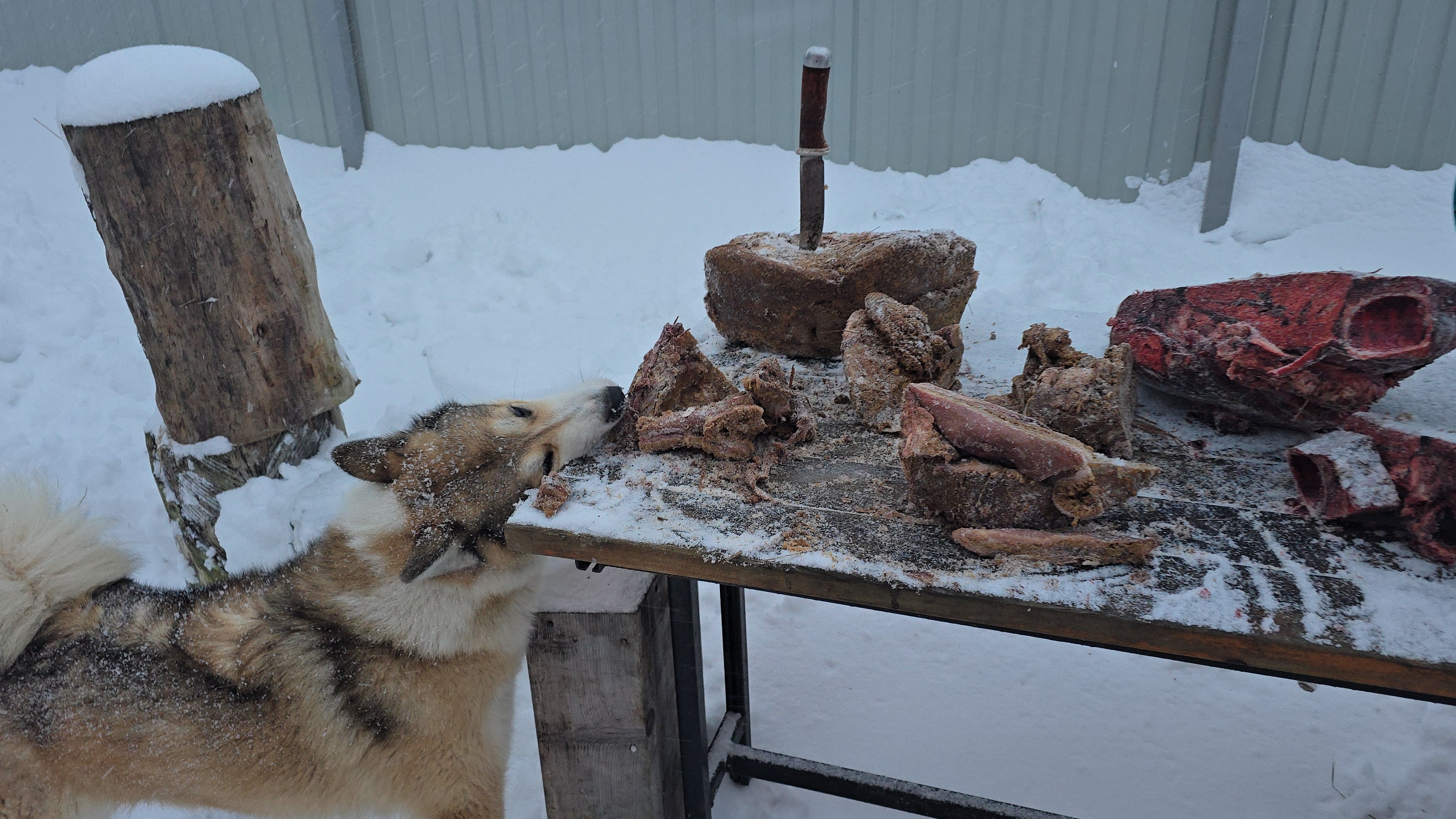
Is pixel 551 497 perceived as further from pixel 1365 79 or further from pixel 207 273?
pixel 1365 79

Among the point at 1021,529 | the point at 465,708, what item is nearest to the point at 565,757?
the point at 465,708

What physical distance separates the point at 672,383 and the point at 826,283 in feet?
2.11

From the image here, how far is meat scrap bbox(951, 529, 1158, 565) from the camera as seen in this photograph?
1.60 metres

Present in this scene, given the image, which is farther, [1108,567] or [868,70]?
[868,70]

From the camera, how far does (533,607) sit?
7.50 ft

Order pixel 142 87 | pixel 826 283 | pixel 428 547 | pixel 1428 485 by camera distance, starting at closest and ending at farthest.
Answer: pixel 1428 485 → pixel 428 547 → pixel 826 283 → pixel 142 87

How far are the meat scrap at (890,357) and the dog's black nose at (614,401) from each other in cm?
62

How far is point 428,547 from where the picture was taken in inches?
84.8

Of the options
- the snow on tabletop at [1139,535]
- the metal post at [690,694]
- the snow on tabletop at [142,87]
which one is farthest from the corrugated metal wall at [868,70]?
the metal post at [690,694]

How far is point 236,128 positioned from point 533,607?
2.23 metres

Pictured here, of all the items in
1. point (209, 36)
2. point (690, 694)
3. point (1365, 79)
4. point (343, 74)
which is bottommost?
point (690, 694)

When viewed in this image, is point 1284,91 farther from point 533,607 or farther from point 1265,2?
point 533,607

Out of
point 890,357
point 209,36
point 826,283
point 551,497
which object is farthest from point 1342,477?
point 209,36

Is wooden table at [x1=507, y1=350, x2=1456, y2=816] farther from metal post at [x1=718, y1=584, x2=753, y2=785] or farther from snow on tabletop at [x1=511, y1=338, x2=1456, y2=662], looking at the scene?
metal post at [x1=718, y1=584, x2=753, y2=785]
